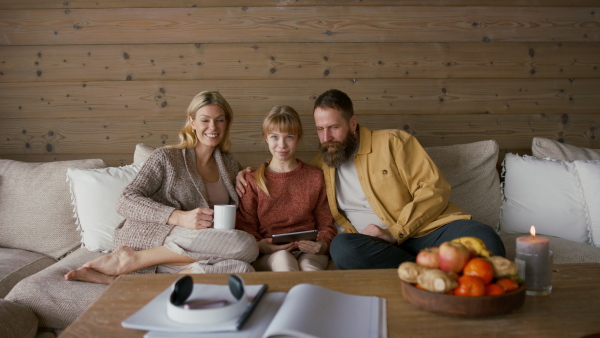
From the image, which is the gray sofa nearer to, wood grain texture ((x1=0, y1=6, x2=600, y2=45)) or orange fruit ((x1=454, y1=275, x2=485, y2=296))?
wood grain texture ((x1=0, y1=6, x2=600, y2=45))

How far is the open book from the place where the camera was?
3.31 feet

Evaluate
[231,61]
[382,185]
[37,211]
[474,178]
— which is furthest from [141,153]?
[474,178]

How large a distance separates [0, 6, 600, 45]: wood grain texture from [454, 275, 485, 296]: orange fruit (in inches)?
71.6

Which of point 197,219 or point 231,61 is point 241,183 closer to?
point 197,219

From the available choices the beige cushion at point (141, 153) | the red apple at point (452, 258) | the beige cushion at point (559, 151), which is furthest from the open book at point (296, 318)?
the beige cushion at point (559, 151)

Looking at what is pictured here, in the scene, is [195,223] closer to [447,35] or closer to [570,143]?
[447,35]

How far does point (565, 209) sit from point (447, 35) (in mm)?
1001

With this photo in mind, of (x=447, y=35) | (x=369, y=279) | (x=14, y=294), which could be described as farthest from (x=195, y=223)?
(x=447, y=35)

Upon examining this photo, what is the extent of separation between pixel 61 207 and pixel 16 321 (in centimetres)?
81

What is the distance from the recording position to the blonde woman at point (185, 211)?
1.96 meters

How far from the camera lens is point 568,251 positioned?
2.18 meters

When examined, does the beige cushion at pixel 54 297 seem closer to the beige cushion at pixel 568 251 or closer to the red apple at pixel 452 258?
the red apple at pixel 452 258

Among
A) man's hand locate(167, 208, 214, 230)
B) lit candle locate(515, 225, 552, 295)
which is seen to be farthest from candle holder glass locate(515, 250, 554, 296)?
man's hand locate(167, 208, 214, 230)

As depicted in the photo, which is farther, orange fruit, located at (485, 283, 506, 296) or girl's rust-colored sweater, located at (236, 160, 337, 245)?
girl's rust-colored sweater, located at (236, 160, 337, 245)
